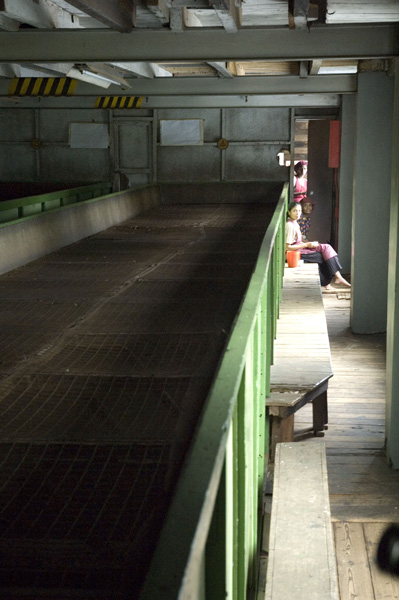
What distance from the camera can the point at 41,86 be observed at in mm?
9711

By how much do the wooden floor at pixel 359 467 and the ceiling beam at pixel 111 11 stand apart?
2.88 m

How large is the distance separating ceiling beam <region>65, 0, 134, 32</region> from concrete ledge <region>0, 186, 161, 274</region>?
4.67 feet

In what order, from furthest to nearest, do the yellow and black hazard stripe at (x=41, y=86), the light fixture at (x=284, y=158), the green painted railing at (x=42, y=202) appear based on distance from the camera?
1. the light fixture at (x=284, y=158)
2. the yellow and black hazard stripe at (x=41, y=86)
3. the green painted railing at (x=42, y=202)

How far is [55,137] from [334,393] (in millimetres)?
9571

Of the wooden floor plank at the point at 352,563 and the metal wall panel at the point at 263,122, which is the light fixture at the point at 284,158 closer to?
the metal wall panel at the point at 263,122

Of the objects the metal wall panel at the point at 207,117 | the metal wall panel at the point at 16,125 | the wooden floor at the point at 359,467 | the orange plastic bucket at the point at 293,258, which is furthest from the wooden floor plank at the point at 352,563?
the metal wall panel at the point at 16,125

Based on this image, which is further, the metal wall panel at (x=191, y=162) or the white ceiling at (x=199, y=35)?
the metal wall panel at (x=191, y=162)

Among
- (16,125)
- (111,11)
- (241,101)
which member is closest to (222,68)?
(241,101)

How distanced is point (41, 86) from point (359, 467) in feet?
21.2

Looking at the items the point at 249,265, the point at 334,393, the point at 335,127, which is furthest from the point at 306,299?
the point at 335,127

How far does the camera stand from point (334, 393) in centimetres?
720

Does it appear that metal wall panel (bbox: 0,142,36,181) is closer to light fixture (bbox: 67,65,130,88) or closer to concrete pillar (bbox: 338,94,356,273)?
light fixture (bbox: 67,65,130,88)

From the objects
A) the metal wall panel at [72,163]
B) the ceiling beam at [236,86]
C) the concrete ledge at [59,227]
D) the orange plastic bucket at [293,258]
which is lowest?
the orange plastic bucket at [293,258]

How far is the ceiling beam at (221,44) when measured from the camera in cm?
569
